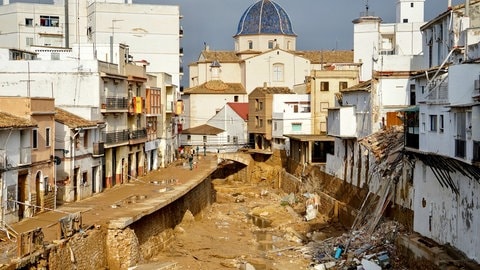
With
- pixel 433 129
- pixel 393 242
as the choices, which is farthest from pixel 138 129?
pixel 433 129

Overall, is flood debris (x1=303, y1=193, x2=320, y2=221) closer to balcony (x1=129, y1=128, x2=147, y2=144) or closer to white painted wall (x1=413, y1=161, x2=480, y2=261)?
balcony (x1=129, y1=128, x2=147, y2=144)

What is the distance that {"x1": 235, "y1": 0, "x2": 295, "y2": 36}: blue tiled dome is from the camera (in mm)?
102938

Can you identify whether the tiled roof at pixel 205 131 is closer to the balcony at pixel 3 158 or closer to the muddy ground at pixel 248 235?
the muddy ground at pixel 248 235

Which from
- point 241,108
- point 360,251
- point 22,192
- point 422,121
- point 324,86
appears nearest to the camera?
point 422,121

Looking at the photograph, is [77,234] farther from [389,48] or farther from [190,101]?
[190,101]

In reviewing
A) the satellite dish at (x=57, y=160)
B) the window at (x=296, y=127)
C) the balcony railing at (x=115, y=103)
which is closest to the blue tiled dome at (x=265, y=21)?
the window at (x=296, y=127)

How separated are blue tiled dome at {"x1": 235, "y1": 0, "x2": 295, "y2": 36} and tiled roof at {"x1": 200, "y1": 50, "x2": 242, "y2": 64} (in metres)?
3.71

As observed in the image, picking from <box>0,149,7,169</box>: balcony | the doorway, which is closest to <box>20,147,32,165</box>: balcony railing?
the doorway

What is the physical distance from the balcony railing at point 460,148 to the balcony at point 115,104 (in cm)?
2612

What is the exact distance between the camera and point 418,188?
104ft

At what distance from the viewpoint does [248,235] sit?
46.8 m

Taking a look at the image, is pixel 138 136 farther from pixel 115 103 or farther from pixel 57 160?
pixel 57 160

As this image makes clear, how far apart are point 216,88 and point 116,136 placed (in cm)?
4606

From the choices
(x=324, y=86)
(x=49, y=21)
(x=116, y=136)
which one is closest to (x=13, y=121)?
(x=116, y=136)
